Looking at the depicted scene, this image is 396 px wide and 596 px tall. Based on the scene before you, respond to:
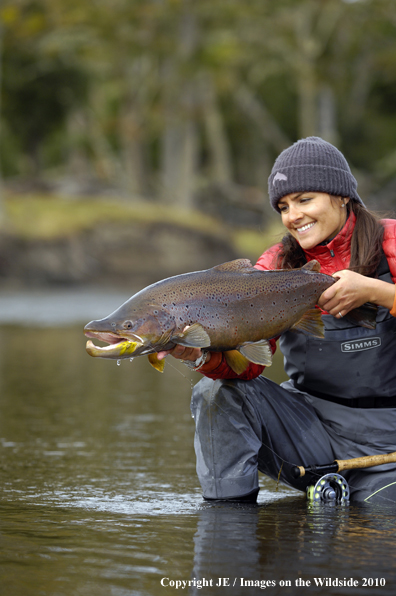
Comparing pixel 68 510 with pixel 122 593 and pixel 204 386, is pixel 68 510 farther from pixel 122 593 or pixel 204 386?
pixel 122 593

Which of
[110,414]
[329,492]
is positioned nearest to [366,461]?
[329,492]

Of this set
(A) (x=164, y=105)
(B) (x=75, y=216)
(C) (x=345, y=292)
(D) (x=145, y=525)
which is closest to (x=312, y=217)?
(C) (x=345, y=292)

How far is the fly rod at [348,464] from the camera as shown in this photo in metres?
3.62

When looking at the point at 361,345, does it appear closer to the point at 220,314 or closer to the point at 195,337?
the point at 220,314

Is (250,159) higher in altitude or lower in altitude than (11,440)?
higher

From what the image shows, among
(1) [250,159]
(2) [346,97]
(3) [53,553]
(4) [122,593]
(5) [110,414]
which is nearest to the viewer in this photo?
(4) [122,593]

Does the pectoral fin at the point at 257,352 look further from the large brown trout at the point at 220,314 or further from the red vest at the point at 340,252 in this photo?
the red vest at the point at 340,252

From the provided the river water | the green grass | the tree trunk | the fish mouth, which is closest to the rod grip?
the river water

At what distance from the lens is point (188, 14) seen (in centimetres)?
3222

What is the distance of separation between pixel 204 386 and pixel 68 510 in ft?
2.50

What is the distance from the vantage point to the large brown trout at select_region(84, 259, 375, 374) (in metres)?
3.12

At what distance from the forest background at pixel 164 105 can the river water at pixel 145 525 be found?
2009 centimetres

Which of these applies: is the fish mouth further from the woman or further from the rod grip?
the rod grip

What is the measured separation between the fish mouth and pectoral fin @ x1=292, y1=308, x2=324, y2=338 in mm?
768
